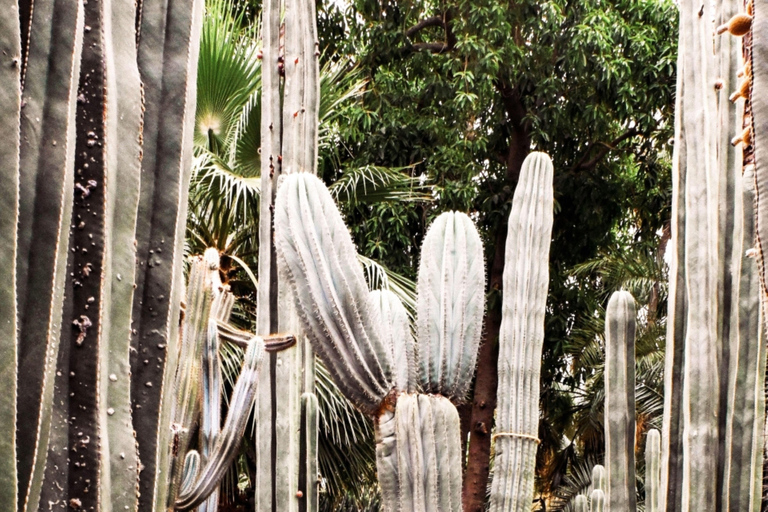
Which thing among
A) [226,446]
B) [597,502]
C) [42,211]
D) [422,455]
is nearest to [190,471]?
[226,446]

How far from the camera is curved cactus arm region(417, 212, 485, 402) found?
278cm

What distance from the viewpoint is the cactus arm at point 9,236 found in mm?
1191

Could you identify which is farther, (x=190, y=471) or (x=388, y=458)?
(x=190, y=471)

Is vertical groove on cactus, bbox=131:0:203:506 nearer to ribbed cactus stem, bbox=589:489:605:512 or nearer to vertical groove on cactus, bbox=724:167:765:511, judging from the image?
vertical groove on cactus, bbox=724:167:765:511

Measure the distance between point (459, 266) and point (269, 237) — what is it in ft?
4.00

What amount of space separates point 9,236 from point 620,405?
2898mm

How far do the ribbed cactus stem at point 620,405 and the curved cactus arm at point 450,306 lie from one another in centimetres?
96

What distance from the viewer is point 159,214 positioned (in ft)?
5.52

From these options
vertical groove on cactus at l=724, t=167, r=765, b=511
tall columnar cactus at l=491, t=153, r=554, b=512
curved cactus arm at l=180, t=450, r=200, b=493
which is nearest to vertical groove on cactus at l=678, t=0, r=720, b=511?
vertical groove on cactus at l=724, t=167, r=765, b=511

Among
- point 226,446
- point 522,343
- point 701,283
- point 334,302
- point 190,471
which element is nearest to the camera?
point 334,302

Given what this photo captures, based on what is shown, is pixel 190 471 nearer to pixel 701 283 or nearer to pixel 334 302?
pixel 334 302

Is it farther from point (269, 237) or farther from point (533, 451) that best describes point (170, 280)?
point (533, 451)

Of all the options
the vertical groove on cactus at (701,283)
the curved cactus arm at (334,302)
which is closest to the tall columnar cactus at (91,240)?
the curved cactus arm at (334,302)

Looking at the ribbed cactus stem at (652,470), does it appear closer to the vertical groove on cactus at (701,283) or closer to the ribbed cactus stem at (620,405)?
the ribbed cactus stem at (620,405)
